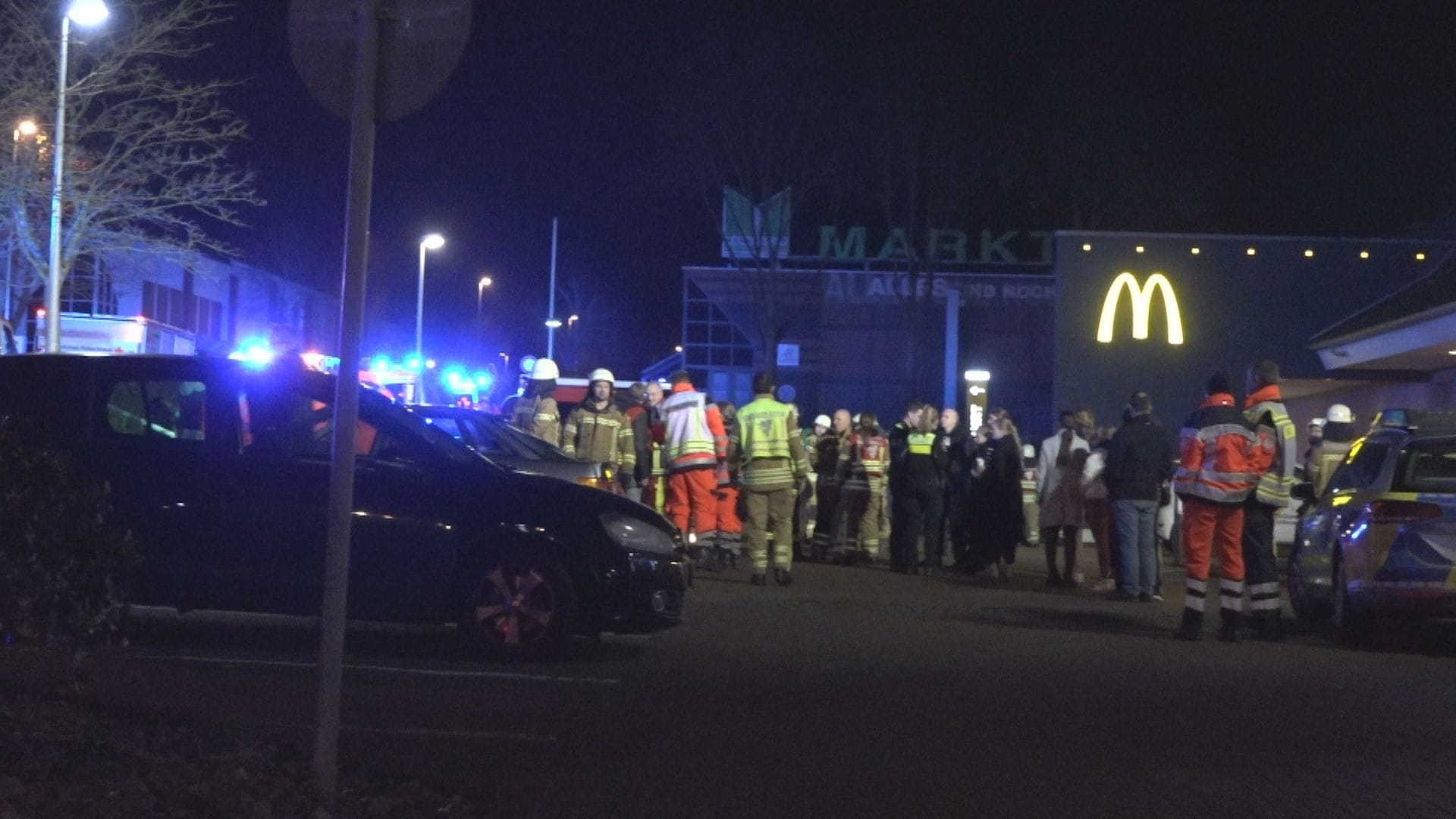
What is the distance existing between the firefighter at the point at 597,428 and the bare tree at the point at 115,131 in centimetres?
859

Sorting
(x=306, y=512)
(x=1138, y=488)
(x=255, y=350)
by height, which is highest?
(x=255, y=350)

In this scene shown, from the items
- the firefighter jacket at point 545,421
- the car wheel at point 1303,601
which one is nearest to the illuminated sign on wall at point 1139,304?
the firefighter jacket at point 545,421

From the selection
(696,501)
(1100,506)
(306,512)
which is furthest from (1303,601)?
(306,512)

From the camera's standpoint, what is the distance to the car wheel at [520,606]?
10.4 meters

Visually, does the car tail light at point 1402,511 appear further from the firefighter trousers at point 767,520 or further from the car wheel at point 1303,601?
the firefighter trousers at point 767,520

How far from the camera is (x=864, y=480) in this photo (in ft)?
65.7

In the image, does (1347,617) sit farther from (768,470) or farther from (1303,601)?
(768,470)

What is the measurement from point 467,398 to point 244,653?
1747cm

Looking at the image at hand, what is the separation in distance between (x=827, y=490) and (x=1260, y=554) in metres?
8.43

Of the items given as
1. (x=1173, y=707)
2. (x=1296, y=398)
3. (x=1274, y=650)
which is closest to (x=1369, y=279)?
(x=1296, y=398)

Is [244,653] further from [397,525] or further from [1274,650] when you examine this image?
[1274,650]

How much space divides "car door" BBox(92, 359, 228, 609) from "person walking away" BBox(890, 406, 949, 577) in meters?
9.78

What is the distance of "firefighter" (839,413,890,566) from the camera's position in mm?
20000

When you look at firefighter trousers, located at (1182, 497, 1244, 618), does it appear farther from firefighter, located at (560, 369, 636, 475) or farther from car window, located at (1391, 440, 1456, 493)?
firefighter, located at (560, 369, 636, 475)
